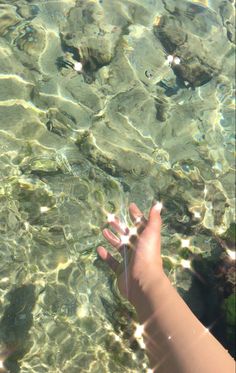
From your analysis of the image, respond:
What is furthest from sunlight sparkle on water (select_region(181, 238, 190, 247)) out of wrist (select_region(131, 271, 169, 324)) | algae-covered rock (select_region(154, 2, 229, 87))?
algae-covered rock (select_region(154, 2, 229, 87))

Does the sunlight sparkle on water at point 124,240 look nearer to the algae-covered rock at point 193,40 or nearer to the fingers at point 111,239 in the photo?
the fingers at point 111,239

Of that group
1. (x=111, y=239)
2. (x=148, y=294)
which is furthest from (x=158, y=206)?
(x=148, y=294)

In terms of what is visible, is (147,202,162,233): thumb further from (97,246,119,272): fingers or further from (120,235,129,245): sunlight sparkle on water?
(97,246,119,272): fingers

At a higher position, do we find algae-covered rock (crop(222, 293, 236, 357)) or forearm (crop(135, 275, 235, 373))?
forearm (crop(135, 275, 235, 373))

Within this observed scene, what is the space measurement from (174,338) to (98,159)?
6.90 feet

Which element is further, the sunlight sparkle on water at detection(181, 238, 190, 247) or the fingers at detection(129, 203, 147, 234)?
the sunlight sparkle on water at detection(181, 238, 190, 247)

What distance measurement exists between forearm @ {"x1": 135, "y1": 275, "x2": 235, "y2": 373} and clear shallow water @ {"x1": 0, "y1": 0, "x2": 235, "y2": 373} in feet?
0.88

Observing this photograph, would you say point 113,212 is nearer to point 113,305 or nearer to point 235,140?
point 113,305

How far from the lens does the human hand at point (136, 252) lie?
450cm

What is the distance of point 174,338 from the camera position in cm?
407

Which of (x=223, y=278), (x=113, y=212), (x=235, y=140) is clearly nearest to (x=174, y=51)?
(x=235, y=140)

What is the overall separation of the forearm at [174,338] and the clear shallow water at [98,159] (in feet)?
0.88

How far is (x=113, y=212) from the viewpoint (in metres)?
4.91

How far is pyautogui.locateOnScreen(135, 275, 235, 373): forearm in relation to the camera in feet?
A: 12.8
